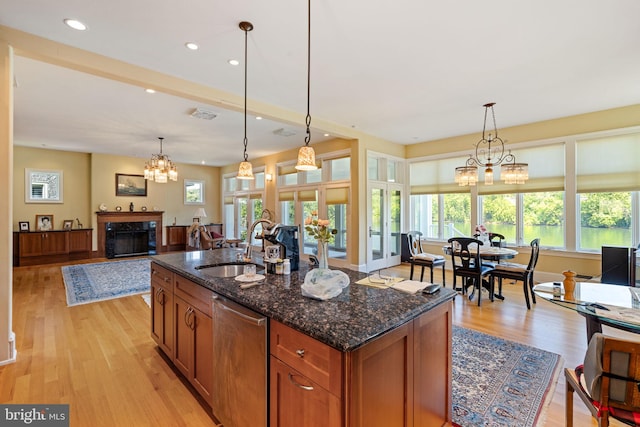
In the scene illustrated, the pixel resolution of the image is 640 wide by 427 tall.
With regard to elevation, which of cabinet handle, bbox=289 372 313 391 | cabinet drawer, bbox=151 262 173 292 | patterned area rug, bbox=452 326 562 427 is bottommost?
patterned area rug, bbox=452 326 562 427

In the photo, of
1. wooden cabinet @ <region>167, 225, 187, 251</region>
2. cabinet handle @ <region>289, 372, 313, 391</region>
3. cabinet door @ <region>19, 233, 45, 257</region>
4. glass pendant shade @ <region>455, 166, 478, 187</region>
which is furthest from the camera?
wooden cabinet @ <region>167, 225, 187, 251</region>

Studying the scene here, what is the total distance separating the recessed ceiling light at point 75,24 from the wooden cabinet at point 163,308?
2.22 m

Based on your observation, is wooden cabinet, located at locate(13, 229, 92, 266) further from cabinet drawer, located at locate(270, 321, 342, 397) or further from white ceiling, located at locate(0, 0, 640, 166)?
cabinet drawer, located at locate(270, 321, 342, 397)

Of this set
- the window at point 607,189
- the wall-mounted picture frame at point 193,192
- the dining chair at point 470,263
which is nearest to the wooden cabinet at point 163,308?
the dining chair at point 470,263

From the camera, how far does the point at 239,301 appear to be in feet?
5.36

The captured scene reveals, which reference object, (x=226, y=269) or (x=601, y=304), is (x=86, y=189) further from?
(x=601, y=304)

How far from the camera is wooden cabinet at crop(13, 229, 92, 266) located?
22.6 feet

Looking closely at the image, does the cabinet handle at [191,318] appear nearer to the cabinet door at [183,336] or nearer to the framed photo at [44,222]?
the cabinet door at [183,336]

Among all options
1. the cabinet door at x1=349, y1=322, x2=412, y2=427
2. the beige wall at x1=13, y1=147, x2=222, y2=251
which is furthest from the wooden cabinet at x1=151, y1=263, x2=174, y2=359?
the beige wall at x1=13, y1=147, x2=222, y2=251

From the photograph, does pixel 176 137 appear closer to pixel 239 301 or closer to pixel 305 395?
pixel 239 301

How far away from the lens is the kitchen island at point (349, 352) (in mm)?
1145

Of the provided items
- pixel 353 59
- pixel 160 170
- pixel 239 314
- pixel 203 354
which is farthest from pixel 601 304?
pixel 160 170

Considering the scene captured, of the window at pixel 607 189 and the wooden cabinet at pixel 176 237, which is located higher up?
the window at pixel 607 189

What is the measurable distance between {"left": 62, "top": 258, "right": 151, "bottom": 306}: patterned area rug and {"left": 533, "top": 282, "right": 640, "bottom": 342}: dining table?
557cm
